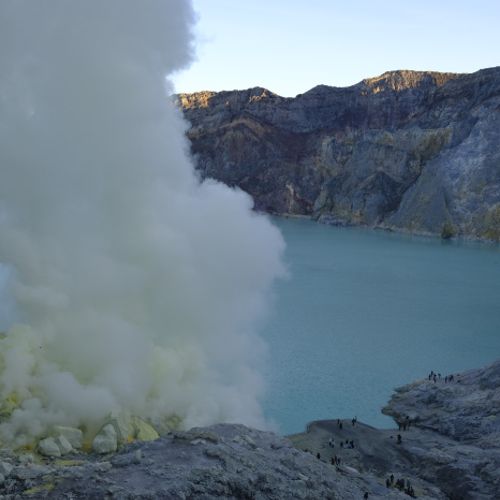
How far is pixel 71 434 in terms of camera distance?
63.3 ft

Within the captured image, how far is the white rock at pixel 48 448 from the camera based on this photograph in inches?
720

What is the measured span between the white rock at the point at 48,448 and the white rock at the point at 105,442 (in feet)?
3.79

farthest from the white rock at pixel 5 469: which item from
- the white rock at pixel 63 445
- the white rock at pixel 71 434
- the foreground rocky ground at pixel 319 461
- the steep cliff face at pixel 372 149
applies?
the steep cliff face at pixel 372 149

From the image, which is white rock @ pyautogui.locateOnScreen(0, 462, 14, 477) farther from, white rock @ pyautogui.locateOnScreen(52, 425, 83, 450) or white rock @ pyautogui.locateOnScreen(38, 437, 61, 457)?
white rock @ pyautogui.locateOnScreen(52, 425, 83, 450)

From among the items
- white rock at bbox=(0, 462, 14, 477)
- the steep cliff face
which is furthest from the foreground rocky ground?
the steep cliff face

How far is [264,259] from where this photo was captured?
965 inches

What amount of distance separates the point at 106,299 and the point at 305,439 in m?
9.39

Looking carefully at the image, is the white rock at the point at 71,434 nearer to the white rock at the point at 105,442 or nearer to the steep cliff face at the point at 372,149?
the white rock at the point at 105,442

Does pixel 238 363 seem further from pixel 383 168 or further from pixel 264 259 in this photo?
pixel 383 168

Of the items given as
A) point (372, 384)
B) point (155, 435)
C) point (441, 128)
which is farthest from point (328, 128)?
point (155, 435)

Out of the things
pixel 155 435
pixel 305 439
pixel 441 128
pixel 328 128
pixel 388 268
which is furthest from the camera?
pixel 328 128

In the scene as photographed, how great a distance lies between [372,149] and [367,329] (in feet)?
393

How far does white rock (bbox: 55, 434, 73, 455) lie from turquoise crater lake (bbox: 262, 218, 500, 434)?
9267 mm

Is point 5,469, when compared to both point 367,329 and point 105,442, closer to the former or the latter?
point 105,442
